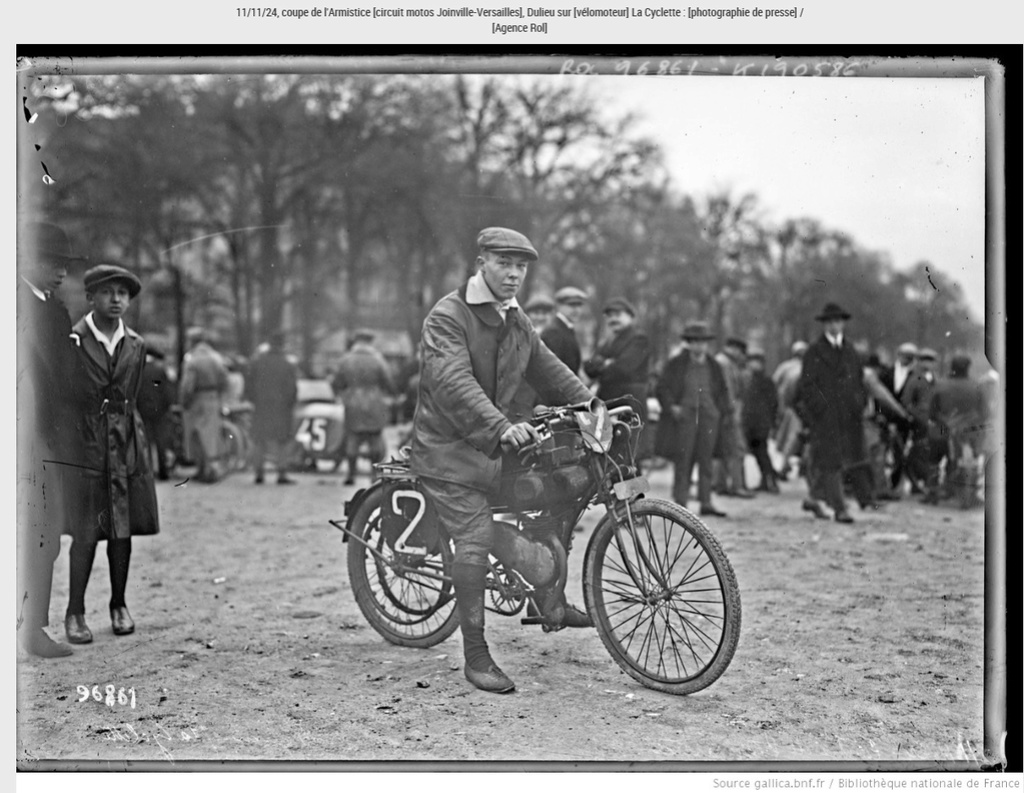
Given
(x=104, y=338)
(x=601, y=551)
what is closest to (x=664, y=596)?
(x=601, y=551)

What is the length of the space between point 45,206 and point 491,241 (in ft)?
7.46

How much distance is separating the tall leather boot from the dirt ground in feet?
0.31

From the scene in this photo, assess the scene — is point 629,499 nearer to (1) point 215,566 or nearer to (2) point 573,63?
(2) point 573,63

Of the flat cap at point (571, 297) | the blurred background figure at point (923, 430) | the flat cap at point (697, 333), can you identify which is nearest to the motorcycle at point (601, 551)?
the flat cap at point (571, 297)

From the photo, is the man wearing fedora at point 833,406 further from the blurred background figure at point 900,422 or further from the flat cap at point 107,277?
the flat cap at point 107,277

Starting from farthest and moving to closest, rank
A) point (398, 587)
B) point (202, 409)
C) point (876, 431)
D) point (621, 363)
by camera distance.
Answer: point (202, 409), point (876, 431), point (621, 363), point (398, 587)

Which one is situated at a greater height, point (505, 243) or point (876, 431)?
point (505, 243)

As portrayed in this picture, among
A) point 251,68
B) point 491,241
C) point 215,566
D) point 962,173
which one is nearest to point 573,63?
point 491,241

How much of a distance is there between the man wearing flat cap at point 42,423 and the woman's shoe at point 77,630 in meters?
0.11

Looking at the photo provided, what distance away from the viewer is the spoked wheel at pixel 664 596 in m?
4.21

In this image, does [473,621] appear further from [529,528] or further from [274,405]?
[274,405]

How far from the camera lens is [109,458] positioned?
5.28 metres

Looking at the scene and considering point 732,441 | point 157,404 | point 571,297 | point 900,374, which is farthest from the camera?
point 900,374

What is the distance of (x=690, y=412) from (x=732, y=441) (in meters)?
1.63
